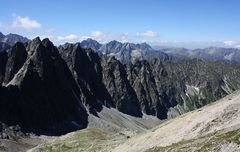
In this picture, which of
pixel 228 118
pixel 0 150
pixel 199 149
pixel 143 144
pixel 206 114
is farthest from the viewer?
pixel 0 150

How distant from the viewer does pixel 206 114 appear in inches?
2675

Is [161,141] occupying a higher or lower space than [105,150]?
higher

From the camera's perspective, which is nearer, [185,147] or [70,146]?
[185,147]

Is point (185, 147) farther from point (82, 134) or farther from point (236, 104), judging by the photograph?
point (82, 134)

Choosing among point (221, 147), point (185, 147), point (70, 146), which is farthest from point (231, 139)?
point (70, 146)

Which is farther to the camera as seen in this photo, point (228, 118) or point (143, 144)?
point (143, 144)

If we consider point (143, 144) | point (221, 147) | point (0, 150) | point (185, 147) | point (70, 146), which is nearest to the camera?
point (221, 147)

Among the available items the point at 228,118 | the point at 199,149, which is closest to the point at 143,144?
the point at 228,118

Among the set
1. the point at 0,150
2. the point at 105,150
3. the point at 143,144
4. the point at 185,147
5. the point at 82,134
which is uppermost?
the point at 185,147

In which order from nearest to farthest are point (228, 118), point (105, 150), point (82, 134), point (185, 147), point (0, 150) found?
1. point (185, 147)
2. point (228, 118)
3. point (105, 150)
4. point (82, 134)
5. point (0, 150)

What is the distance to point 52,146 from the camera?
132750 millimetres

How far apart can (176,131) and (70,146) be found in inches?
2590

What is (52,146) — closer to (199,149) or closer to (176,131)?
(176,131)

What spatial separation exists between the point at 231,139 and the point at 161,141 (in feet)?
80.6
